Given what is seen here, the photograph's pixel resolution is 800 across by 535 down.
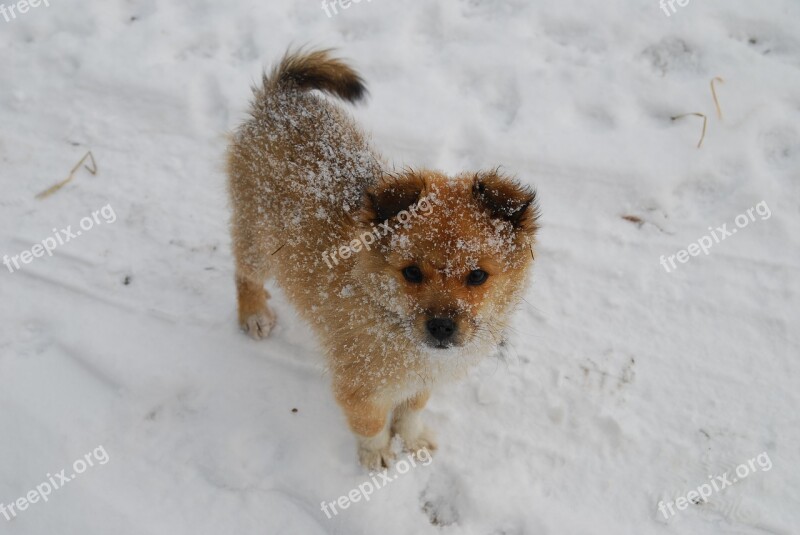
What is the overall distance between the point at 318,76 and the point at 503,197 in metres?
1.34

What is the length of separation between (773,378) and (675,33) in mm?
2786

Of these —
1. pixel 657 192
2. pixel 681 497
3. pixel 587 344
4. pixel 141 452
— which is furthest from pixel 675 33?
pixel 141 452

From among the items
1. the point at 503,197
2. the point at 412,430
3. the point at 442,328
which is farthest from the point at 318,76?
the point at 412,430

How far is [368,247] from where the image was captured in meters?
2.43

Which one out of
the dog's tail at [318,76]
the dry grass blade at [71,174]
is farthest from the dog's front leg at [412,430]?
the dry grass blade at [71,174]

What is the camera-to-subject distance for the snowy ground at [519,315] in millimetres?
3018

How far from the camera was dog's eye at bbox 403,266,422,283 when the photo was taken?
230cm

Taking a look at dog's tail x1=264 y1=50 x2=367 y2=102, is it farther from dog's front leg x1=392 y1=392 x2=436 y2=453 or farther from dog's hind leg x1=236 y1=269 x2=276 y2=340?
dog's front leg x1=392 y1=392 x2=436 y2=453

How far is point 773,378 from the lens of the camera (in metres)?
3.29

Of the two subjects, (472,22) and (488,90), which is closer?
(488,90)

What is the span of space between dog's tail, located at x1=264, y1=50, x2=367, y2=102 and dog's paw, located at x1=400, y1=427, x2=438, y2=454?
190cm

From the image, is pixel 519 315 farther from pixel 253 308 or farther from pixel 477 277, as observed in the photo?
pixel 253 308

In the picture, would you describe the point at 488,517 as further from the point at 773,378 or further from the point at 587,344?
the point at 773,378

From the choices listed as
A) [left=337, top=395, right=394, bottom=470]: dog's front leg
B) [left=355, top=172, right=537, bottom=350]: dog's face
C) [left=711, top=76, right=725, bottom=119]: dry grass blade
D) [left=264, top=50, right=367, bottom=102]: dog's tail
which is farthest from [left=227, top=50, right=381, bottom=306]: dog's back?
[left=711, top=76, right=725, bottom=119]: dry grass blade
